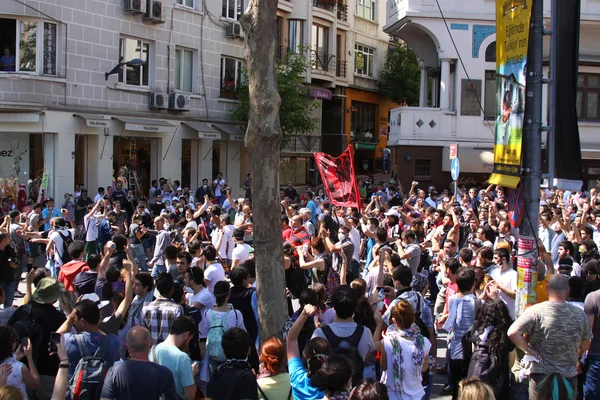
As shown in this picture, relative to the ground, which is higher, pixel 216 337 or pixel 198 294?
pixel 198 294

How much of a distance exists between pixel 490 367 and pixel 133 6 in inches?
829

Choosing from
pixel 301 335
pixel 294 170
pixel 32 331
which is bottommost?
pixel 301 335

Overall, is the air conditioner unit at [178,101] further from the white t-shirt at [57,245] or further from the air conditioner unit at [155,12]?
the white t-shirt at [57,245]

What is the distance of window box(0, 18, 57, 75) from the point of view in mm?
21328

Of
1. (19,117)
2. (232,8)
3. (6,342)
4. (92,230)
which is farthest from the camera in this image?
(232,8)

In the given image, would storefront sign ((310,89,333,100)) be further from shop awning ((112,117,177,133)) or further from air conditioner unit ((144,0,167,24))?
air conditioner unit ((144,0,167,24))

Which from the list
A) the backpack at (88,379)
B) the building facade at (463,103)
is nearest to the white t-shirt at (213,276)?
the backpack at (88,379)

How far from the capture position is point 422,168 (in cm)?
2903

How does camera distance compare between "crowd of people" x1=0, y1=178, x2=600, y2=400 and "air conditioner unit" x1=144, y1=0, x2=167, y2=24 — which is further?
"air conditioner unit" x1=144, y1=0, x2=167, y2=24

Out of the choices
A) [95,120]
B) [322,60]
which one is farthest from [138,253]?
[322,60]

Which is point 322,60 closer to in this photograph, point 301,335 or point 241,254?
point 241,254

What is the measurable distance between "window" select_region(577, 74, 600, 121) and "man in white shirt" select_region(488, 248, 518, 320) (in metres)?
22.4

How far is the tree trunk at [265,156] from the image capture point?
6547 millimetres

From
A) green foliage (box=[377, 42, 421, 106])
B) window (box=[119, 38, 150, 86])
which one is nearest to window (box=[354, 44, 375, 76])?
green foliage (box=[377, 42, 421, 106])
